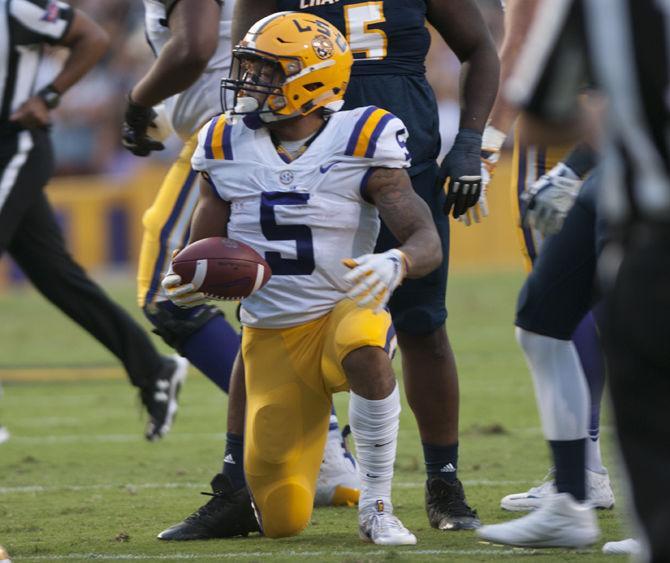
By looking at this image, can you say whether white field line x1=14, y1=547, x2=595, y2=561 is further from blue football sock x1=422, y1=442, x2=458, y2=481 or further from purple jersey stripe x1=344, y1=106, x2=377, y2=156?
purple jersey stripe x1=344, y1=106, x2=377, y2=156

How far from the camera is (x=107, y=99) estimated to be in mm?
17938

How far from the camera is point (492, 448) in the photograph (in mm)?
5754

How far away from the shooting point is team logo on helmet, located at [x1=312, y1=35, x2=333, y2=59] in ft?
13.1

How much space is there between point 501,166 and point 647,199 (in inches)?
558

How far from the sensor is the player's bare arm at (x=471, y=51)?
445 cm

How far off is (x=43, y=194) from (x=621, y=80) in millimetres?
4011

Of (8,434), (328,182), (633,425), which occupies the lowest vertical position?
(8,434)

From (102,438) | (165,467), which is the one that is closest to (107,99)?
(102,438)

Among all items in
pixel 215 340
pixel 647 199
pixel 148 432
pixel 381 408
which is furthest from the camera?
pixel 148 432

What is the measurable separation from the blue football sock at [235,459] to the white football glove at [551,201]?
1.18 meters

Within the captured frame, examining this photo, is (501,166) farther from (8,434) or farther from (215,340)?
(215,340)

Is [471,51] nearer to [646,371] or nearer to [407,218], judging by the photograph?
[407,218]

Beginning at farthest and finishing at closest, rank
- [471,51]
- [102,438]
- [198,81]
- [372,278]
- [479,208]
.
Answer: [102,438] → [198,81] → [471,51] → [479,208] → [372,278]

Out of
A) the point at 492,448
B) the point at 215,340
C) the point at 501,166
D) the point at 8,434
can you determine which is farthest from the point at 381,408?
the point at 501,166
